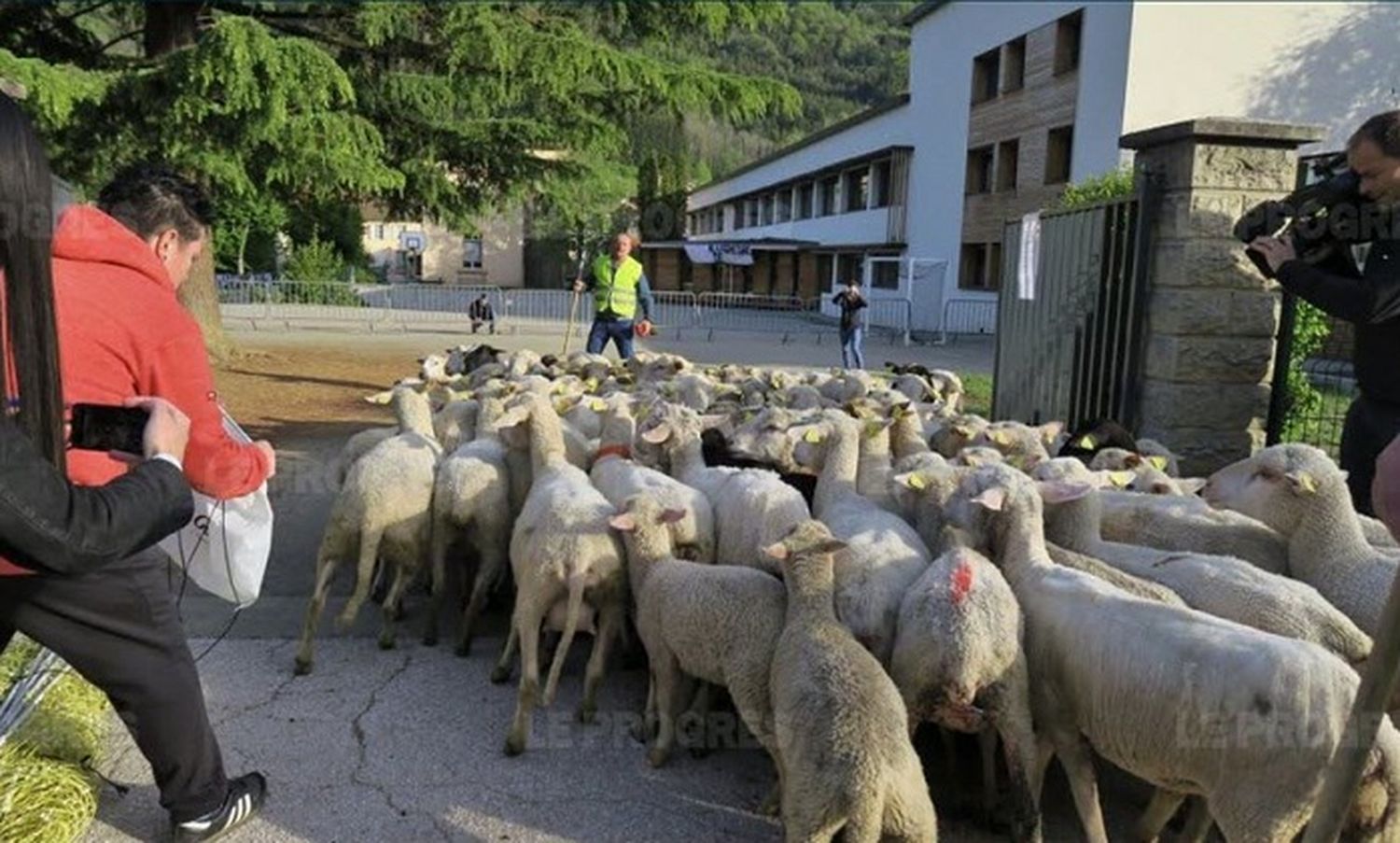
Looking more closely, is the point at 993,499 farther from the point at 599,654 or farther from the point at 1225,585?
the point at 599,654

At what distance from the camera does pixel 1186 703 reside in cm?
292

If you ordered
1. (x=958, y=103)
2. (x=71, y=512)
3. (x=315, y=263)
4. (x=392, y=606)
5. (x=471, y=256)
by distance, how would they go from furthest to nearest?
(x=471, y=256) < (x=315, y=263) < (x=958, y=103) < (x=392, y=606) < (x=71, y=512)

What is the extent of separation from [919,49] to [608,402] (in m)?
33.2

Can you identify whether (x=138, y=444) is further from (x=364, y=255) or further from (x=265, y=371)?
(x=364, y=255)

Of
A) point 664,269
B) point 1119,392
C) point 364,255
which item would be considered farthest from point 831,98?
point 1119,392

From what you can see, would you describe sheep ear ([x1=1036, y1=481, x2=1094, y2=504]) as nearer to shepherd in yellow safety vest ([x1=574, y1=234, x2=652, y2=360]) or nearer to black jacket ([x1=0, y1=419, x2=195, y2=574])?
black jacket ([x1=0, y1=419, x2=195, y2=574])

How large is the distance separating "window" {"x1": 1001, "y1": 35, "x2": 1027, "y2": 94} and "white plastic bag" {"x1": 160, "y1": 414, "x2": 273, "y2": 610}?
29.6m

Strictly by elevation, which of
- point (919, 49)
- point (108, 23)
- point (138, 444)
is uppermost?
point (919, 49)

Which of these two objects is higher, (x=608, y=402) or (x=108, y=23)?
(x=108, y=23)

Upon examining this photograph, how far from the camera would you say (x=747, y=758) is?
4121mm

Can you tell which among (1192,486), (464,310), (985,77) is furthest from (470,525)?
(985,77)

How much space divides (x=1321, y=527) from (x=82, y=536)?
4.10 meters

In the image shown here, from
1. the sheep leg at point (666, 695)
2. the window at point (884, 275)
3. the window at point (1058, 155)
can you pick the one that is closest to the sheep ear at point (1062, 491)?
the sheep leg at point (666, 695)

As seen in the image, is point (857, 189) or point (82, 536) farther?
point (857, 189)
